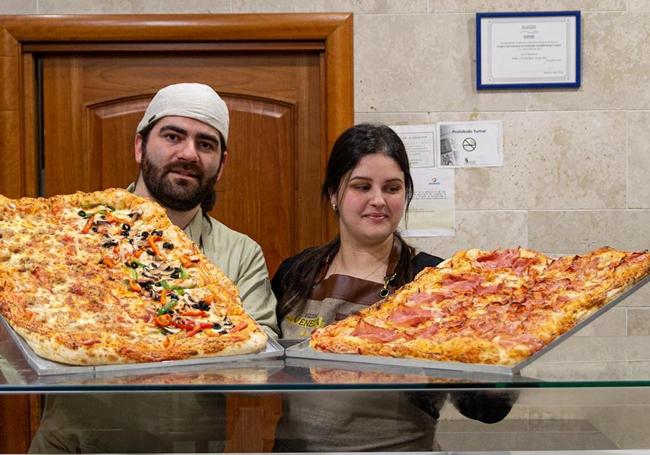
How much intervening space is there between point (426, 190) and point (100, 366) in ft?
7.51

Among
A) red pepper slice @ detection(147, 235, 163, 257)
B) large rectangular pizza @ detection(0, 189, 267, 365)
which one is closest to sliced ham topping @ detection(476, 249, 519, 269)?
large rectangular pizza @ detection(0, 189, 267, 365)

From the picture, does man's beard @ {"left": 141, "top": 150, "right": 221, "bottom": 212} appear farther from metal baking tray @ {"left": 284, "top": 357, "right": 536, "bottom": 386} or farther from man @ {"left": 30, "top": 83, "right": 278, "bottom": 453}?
metal baking tray @ {"left": 284, "top": 357, "right": 536, "bottom": 386}

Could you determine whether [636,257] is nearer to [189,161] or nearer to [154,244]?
[154,244]

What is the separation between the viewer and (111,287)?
1473mm

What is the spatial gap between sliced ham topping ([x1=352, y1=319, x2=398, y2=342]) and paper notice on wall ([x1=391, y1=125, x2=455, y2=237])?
196 cm

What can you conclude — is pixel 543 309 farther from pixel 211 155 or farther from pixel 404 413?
pixel 211 155

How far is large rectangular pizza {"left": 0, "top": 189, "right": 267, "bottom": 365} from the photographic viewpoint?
1.23 meters

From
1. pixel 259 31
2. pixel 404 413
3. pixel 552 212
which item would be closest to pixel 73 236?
pixel 404 413

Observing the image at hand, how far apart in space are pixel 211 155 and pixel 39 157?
4.96 feet

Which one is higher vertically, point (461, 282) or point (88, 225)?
point (88, 225)

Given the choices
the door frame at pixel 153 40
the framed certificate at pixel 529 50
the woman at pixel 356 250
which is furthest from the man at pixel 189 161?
the framed certificate at pixel 529 50

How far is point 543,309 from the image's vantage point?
136 cm

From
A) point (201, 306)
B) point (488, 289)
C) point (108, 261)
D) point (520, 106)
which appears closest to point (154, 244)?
point (108, 261)


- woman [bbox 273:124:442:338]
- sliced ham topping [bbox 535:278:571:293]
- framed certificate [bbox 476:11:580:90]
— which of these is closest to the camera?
sliced ham topping [bbox 535:278:571:293]
